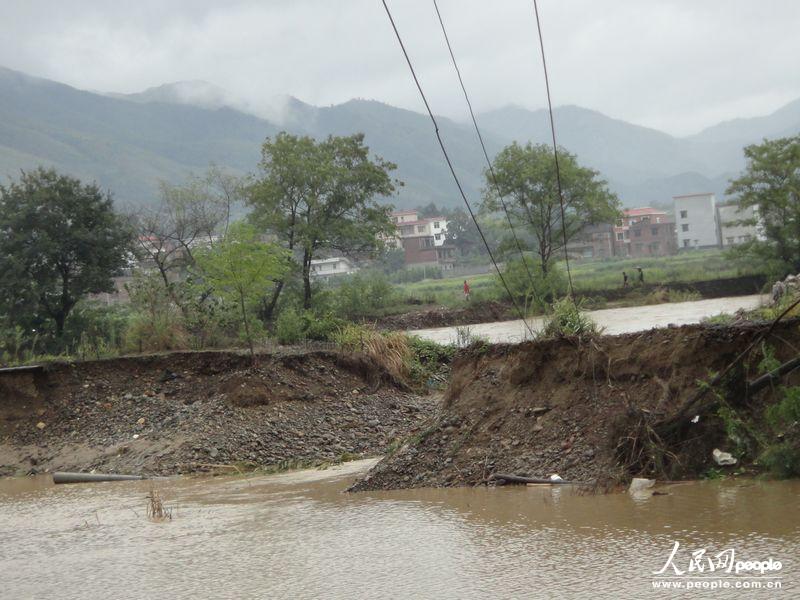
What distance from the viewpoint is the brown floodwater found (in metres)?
7.39

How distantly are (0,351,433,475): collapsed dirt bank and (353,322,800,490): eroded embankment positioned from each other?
368cm

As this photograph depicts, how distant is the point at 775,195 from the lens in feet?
163

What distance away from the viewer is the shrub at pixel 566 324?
12.7 m

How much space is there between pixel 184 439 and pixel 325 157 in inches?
1056

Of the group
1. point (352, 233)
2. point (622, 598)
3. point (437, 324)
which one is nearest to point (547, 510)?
point (622, 598)

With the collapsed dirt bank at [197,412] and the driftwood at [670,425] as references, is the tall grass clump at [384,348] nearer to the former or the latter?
the collapsed dirt bank at [197,412]

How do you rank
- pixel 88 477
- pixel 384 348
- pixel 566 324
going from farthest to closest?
pixel 384 348 → pixel 88 477 → pixel 566 324

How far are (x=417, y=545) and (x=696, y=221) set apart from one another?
125 metres

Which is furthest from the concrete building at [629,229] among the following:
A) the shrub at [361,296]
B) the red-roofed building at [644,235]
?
the shrub at [361,296]

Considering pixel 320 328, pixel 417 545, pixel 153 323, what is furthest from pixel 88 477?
pixel 320 328

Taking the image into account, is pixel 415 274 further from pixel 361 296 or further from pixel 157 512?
pixel 157 512

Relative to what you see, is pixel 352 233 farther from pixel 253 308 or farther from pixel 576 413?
pixel 576 413

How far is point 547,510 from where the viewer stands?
955cm

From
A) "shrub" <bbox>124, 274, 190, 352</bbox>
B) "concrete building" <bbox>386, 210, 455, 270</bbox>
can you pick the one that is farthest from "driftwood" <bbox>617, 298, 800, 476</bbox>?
"concrete building" <bbox>386, 210, 455, 270</bbox>
